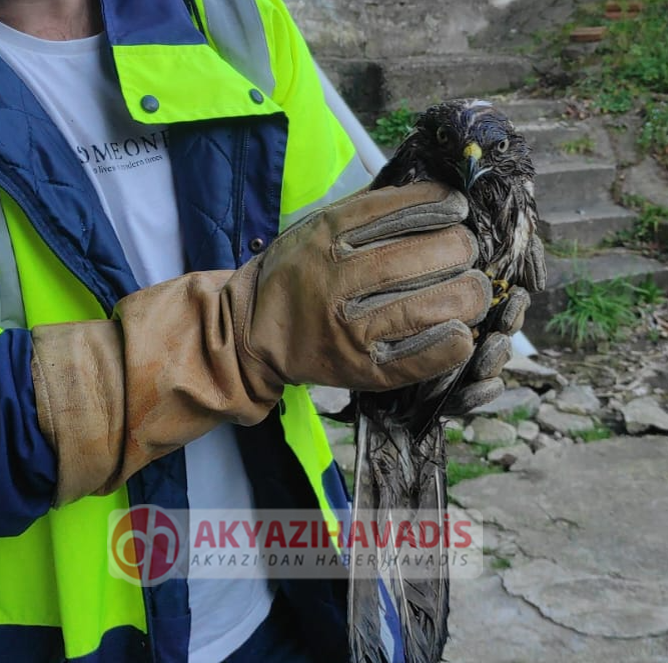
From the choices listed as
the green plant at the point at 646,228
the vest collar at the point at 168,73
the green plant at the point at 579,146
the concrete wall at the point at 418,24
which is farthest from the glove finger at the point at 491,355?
the concrete wall at the point at 418,24

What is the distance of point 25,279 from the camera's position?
3.92 ft

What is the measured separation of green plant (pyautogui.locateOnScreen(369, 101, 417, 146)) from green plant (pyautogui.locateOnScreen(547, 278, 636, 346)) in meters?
1.87

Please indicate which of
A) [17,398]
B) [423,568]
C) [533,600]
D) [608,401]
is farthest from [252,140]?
[608,401]

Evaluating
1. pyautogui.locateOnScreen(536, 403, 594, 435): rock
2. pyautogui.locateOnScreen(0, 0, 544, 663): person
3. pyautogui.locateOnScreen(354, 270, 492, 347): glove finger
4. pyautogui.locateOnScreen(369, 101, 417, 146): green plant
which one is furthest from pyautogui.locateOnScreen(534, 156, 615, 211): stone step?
pyautogui.locateOnScreen(354, 270, 492, 347): glove finger

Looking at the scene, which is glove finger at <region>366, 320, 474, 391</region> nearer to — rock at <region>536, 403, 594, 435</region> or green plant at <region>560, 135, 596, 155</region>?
rock at <region>536, 403, 594, 435</region>

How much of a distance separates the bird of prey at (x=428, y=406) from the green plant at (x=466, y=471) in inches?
73.0

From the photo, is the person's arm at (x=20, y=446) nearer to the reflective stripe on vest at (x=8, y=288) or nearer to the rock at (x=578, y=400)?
the reflective stripe on vest at (x=8, y=288)

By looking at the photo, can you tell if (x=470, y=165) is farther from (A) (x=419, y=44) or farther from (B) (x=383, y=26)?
(A) (x=419, y=44)

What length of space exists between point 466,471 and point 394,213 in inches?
96.6

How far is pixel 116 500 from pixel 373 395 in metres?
0.53

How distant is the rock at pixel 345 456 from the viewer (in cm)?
348

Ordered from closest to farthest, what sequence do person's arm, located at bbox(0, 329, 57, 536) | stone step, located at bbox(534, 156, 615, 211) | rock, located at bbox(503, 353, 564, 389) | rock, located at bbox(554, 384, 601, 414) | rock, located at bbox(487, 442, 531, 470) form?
person's arm, located at bbox(0, 329, 57, 536)
rock, located at bbox(487, 442, 531, 470)
rock, located at bbox(554, 384, 601, 414)
rock, located at bbox(503, 353, 564, 389)
stone step, located at bbox(534, 156, 615, 211)

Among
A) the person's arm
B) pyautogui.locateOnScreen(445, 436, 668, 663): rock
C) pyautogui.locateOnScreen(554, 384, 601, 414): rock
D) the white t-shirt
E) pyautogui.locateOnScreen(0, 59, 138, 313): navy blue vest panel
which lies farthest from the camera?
pyautogui.locateOnScreen(554, 384, 601, 414): rock

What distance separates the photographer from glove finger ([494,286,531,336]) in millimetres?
1455
